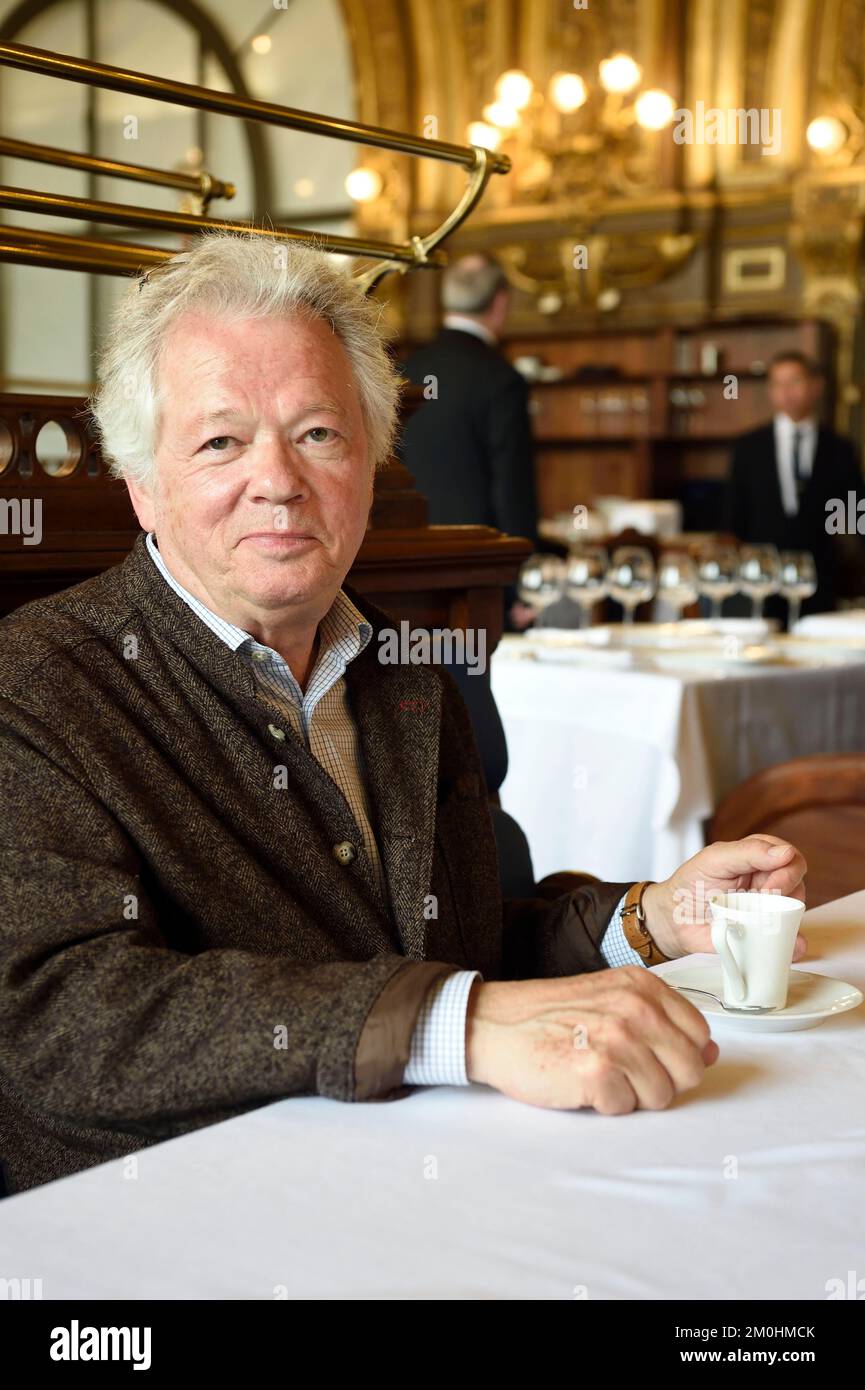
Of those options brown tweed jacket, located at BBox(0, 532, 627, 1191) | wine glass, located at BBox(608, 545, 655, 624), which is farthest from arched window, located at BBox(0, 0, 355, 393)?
brown tweed jacket, located at BBox(0, 532, 627, 1191)

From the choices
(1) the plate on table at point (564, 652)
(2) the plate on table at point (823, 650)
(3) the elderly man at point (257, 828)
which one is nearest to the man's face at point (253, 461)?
(3) the elderly man at point (257, 828)

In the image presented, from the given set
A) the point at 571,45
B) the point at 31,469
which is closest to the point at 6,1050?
the point at 31,469

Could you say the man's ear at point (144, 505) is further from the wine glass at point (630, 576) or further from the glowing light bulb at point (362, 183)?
the glowing light bulb at point (362, 183)

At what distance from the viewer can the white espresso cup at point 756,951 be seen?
127cm

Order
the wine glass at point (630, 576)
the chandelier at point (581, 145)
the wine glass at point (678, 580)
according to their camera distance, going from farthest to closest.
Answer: the chandelier at point (581, 145), the wine glass at point (678, 580), the wine glass at point (630, 576)

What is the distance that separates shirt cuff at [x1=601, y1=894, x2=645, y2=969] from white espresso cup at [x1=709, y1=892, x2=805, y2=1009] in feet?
1.05

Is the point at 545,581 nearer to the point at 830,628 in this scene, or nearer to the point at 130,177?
the point at 830,628

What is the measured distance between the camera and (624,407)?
34.3 ft

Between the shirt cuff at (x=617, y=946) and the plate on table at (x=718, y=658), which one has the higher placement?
the plate on table at (x=718, y=658)

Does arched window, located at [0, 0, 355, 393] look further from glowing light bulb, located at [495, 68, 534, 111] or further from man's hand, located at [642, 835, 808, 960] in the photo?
man's hand, located at [642, 835, 808, 960]

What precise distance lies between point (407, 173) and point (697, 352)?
260 centimetres

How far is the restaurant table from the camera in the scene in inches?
32.7

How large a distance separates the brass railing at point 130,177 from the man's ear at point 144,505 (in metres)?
0.32

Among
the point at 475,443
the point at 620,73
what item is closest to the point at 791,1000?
the point at 475,443
